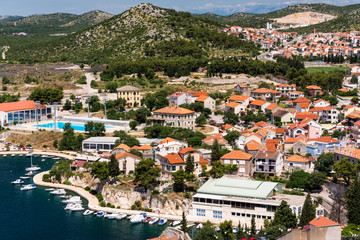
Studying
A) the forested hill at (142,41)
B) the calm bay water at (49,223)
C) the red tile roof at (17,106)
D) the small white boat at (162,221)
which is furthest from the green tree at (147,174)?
the forested hill at (142,41)

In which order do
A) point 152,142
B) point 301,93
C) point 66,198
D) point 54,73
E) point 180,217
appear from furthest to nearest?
1. point 54,73
2. point 301,93
3. point 152,142
4. point 66,198
5. point 180,217

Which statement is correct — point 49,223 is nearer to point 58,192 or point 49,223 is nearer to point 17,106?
point 58,192

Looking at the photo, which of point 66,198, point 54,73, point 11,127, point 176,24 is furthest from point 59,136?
point 176,24

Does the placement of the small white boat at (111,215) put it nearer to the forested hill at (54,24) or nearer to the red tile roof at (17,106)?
the red tile roof at (17,106)

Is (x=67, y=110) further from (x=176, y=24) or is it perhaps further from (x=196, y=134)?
(x=176, y=24)

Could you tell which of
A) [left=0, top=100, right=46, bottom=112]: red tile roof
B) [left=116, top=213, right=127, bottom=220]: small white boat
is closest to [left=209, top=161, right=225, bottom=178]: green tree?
[left=116, top=213, right=127, bottom=220]: small white boat

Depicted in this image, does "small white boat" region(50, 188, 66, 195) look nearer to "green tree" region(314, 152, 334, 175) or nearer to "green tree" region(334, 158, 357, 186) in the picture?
"green tree" region(314, 152, 334, 175)
